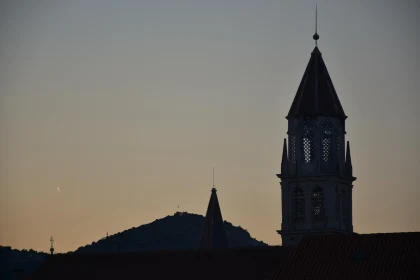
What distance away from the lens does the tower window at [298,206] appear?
168750mm

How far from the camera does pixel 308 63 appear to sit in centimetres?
17162

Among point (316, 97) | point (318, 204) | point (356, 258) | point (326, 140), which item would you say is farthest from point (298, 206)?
point (356, 258)

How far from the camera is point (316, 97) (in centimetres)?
17050

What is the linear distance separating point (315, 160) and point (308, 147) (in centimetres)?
126

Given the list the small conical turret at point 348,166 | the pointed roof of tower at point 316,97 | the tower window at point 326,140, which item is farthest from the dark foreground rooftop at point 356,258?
the small conical turret at point 348,166

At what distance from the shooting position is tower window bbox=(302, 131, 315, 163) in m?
170

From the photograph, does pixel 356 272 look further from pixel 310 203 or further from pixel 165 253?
pixel 310 203

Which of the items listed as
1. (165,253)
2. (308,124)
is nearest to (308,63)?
(308,124)

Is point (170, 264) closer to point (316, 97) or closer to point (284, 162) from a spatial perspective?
point (284, 162)

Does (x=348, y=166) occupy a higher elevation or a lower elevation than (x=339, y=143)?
lower

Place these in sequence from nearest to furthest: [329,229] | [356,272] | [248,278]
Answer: [356,272], [248,278], [329,229]

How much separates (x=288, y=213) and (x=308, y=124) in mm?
6862

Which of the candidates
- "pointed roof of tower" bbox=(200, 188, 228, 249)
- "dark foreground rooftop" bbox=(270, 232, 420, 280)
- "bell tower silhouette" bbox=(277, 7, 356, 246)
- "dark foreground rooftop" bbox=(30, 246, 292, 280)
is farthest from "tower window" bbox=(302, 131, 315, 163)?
"dark foreground rooftop" bbox=(270, 232, 420, 280)

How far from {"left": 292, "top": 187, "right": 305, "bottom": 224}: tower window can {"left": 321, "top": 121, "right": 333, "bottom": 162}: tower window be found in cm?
318
